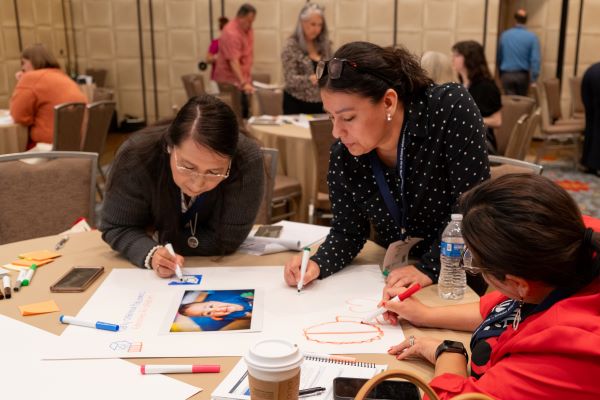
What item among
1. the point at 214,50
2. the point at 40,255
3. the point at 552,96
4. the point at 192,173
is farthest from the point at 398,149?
the point at 214,50

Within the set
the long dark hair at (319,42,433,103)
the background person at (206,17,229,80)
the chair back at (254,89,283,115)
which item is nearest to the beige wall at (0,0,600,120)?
the background person at (206,17,229,80)

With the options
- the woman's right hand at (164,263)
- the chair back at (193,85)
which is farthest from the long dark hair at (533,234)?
the chair back at (193,85)

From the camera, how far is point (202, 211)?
2.03 metres

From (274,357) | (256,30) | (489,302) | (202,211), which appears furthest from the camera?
(256,30)

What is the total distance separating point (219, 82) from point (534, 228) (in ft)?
19.7

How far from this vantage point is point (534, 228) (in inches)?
39.1

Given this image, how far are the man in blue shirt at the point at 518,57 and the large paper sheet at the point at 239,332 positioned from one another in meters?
6.49

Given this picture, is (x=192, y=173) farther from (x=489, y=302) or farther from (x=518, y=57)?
(x=518, y=57)

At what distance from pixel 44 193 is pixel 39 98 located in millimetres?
2484

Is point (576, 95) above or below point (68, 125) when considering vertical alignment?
below

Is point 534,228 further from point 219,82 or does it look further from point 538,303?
point 219,82

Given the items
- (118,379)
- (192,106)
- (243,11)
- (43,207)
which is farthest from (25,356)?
(243,11)

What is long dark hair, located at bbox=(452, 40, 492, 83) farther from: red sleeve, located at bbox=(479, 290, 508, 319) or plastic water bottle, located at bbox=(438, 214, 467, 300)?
red sleeve, located at bbox=(479, 290, 508, 319)

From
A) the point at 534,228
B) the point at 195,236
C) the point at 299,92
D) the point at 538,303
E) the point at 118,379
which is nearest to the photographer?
the point at 534,228
